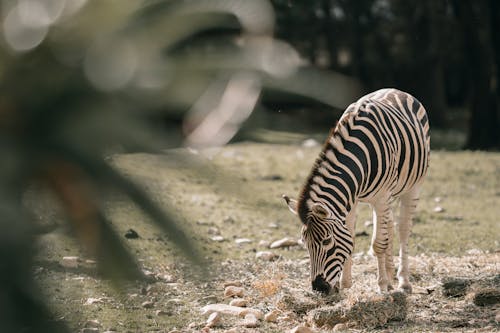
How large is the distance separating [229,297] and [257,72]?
18.5 feet

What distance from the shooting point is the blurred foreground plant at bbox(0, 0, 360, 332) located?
A: 1.41 metres

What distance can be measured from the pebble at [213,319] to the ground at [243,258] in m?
0.04

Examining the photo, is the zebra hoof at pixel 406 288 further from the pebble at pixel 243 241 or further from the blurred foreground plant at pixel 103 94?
the blurred foreground plant at pixel 103 94

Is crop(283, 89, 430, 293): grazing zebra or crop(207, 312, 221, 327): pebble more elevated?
crop(283, 89, 430, 293): grazing zebra

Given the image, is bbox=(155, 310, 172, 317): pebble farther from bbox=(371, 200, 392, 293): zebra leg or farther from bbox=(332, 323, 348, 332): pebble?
bbox=(371, 200, 392, 293): zebra leg

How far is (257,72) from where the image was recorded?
142 centimetres

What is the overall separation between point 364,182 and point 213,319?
176 centimetres

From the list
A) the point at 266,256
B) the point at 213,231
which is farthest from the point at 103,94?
the point at 213,231

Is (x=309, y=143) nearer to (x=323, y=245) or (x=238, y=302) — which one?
(x=238, y=302)

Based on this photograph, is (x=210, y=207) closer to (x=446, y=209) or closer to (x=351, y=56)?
(x=446, y=209)

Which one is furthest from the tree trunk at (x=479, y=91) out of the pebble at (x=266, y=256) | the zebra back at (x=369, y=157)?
the zebra back at (x=369, y=157)

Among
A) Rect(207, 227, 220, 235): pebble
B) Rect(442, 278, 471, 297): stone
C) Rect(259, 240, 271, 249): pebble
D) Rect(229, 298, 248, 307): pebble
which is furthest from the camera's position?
Rect(207, 227, 220, 235): pebble

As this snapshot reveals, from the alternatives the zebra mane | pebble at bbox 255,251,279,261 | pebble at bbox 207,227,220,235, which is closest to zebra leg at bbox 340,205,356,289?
Answer: the zebra mane

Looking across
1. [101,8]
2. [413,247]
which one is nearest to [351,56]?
[413,247]
